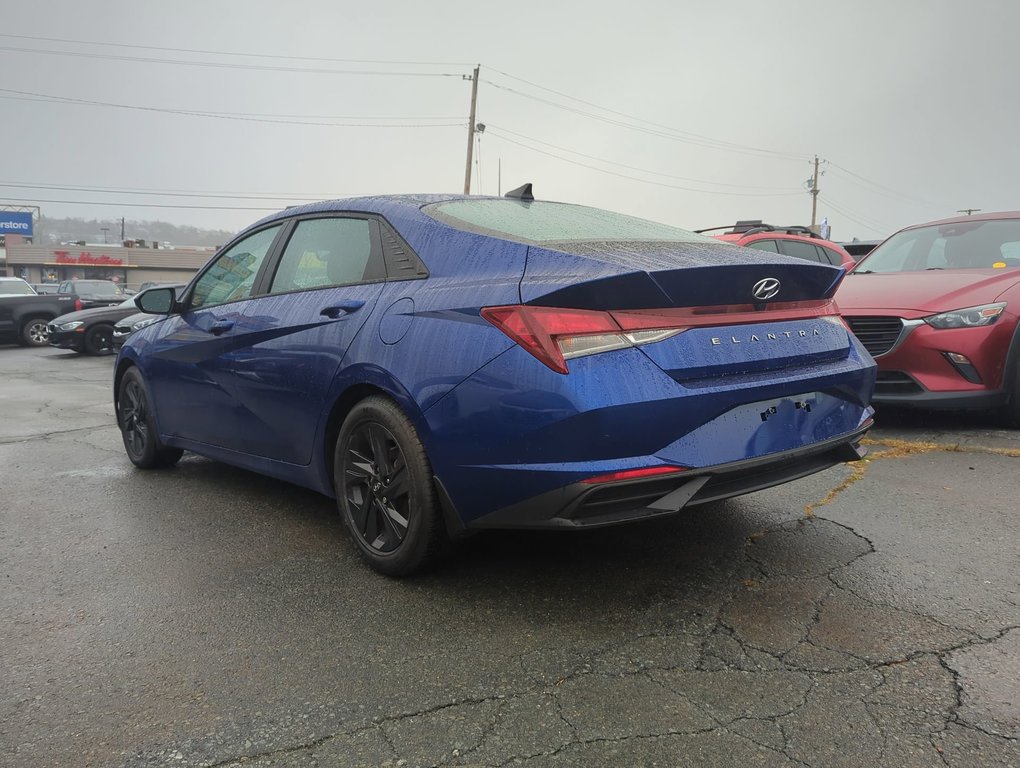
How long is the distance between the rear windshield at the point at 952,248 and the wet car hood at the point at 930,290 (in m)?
0.37

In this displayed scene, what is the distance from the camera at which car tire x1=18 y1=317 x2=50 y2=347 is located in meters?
17.8

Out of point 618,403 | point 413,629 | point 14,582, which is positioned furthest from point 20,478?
point 618,403

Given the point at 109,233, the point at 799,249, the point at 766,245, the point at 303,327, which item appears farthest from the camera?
the point at 109,233

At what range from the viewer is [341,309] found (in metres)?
3.32

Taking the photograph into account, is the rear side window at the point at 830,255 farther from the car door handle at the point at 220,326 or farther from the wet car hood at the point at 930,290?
the car door handle at the point at 220,326

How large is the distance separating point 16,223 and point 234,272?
95359 millimetres

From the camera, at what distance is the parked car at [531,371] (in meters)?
2.48

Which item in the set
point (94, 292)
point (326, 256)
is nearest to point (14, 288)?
point (94, 292)

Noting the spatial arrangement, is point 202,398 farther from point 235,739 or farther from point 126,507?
point 235,739

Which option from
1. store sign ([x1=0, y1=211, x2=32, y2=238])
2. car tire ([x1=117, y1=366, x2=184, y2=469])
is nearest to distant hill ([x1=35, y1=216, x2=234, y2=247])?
store sign ([x1=0, y1=211, x2=32, y2=238])

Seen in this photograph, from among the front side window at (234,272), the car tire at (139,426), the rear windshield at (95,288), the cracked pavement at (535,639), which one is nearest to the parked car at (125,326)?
the rear windshield at (95,288)

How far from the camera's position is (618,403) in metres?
2.43

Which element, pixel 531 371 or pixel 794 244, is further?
pixel 794 244

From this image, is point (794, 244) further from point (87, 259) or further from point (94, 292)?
point (87, 259)
